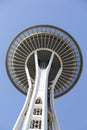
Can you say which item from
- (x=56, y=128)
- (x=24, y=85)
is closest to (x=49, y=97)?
(x=56, y=128)

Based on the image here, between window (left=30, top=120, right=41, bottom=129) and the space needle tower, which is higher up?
the space needle tower

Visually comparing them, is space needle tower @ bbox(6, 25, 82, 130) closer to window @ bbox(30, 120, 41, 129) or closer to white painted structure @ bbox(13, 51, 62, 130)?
white painted structure @ bbox(13, 51, 62, 130)

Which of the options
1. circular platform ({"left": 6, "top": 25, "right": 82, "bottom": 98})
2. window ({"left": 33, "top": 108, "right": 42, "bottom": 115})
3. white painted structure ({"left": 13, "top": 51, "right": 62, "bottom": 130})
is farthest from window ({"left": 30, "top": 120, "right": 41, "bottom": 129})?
circular platform ({"left": 6, "top": 25, "right": 82, "bottom": 98})

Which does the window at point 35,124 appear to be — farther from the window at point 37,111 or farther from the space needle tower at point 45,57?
the space needle tower at point 45,57

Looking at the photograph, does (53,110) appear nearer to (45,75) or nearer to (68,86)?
(45,75)

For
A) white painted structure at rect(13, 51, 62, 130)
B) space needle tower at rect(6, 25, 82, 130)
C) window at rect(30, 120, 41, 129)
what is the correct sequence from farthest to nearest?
1. space needle tower at rect(6, 25, 82, 130)
2. window at rect(30, 120, 41, 129)
3. white painted structure at rect(13, 51, 62, 130)

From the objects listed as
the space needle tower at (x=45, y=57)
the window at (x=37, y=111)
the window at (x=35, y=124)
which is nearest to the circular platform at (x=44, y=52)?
the space needle tower at (x=45, y=57)

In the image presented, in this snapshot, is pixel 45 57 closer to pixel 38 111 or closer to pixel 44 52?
pixel 44 52

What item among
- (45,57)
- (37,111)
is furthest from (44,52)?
(37,111)
